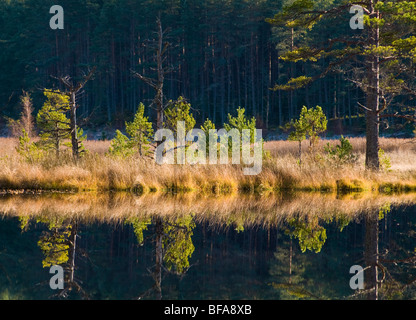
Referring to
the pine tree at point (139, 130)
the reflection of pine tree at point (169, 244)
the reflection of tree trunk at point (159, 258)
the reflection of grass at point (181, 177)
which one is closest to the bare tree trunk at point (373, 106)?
the reflection of grass at point (181, 177)

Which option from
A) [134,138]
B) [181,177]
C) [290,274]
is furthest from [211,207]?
[134,138]

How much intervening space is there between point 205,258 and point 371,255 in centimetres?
242

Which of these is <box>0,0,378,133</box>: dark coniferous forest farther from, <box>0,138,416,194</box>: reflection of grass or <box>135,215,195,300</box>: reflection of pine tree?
<box>135,215,195,300</box>: reflection of pine tree

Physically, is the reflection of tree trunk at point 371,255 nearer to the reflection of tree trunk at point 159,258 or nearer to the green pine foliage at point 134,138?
the reflection of tree trunk at point 159,258

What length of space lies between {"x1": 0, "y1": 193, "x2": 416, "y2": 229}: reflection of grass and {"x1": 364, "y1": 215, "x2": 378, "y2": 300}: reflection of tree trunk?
1.60 ft

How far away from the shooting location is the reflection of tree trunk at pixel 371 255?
625 centimetres

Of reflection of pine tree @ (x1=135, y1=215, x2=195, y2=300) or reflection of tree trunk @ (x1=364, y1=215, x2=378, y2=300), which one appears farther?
reflection of pine tree @ (x1=135, y1=215, x2=195, y2=300)

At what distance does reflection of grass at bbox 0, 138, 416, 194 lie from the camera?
15.9m

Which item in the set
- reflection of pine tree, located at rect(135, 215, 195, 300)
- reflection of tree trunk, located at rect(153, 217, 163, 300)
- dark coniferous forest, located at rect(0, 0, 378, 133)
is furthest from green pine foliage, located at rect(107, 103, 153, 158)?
dark coniferous forest, located at rect(0, 0, 378, 133)

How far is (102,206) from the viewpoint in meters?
12.6

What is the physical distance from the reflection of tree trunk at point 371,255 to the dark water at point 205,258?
0.06ft

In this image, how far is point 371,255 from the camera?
792 cm
